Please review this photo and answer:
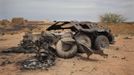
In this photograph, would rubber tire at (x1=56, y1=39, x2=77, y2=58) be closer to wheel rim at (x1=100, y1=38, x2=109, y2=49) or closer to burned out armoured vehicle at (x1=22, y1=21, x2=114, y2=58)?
burned out armoured vehicle at (x1=22, y1=21, x2=114, y2=58)

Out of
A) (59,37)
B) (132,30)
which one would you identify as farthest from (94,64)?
(132,30)

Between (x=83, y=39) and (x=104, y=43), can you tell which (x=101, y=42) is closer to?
(x=104, y=43)

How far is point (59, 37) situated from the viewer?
14305mm

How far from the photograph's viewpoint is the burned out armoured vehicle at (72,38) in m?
13.9

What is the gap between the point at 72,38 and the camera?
575 inches

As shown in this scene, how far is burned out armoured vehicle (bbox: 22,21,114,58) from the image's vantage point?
13.9 metres

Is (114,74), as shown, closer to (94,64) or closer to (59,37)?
(94,64)

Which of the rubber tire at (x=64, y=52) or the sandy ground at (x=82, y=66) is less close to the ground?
the rubber tire at (x=64, y=52)

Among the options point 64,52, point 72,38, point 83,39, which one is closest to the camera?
point 64,52

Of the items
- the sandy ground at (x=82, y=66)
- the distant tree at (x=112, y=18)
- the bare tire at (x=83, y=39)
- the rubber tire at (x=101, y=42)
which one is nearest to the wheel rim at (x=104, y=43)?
the rubber tire at (x=101, y=42)

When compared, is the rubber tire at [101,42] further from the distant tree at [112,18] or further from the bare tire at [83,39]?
the distant tree at [112,18]

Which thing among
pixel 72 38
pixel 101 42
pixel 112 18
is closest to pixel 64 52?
pixel 72 38

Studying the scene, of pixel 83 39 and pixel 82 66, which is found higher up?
pixel 83 39

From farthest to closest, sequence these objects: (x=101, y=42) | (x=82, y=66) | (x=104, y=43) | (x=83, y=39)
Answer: (x=104, y=43)
(x=101, y=42)
(x=83, y=39)
(x=82, y=66)
